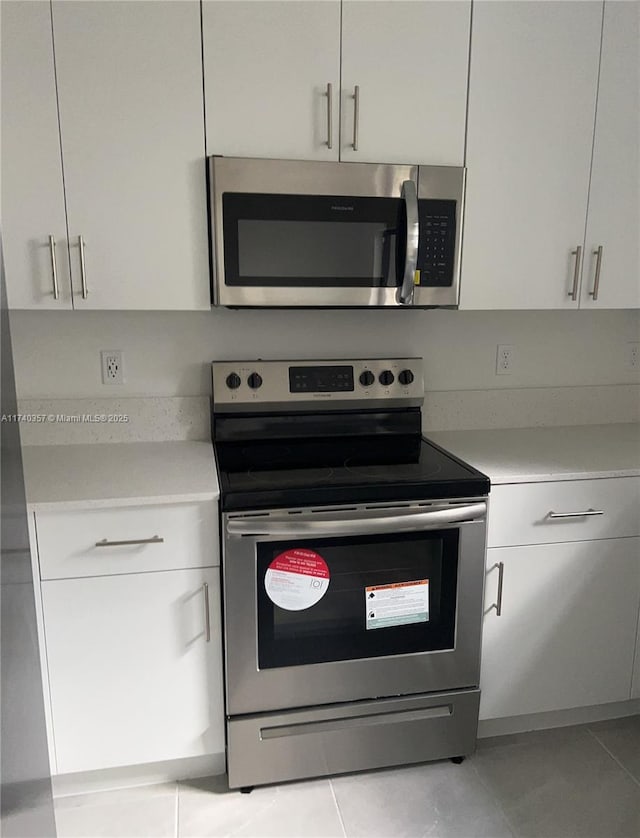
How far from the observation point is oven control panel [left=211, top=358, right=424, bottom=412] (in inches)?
81.7

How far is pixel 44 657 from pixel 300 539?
0.72 meters

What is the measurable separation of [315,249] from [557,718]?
1.69 m

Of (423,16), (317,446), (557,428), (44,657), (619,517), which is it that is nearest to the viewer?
(44,657)

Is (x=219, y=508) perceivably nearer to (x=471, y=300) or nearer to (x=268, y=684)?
(x=268, y=684)

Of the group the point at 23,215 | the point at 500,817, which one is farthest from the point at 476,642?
the point at 23,215

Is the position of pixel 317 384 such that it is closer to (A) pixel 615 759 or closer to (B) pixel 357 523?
(B) pixel 357 523

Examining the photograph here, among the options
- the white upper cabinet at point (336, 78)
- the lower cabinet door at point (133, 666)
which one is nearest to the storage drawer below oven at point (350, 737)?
the lower cabinet door at point (133, 666)

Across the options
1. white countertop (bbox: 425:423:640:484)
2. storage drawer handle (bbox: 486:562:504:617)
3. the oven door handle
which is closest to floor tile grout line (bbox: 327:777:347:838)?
storage drawer handle (bbox: 486:562:504:617)

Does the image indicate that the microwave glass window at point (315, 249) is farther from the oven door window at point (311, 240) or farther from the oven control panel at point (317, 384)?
the oven control panel at point (317, 384)

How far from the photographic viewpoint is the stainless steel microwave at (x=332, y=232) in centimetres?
177

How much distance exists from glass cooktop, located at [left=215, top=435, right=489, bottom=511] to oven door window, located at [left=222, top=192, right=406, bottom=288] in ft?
1.69

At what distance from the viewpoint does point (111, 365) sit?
6.81 ft

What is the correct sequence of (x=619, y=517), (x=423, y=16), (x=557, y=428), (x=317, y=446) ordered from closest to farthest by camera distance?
(x=423, y=16), (x=619, y=517), (x=317, y=446), (x=557, y=428)

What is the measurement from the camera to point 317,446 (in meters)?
2.06
